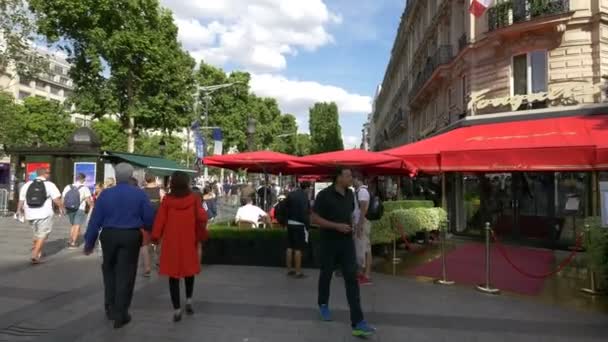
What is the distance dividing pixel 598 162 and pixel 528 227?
4482mm

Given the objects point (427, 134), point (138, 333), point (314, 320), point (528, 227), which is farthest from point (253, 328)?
point (427, 134)

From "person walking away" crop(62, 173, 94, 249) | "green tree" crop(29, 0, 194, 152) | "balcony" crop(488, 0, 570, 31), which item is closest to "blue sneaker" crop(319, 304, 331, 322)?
"person walking away" crop(62, 173, 94, 249)

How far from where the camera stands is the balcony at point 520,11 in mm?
15953

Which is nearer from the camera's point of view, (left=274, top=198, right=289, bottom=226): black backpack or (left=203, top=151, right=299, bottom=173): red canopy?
(left=274, top=198, right=289, bottom=226): black backpack

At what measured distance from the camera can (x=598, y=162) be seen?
9672 mm

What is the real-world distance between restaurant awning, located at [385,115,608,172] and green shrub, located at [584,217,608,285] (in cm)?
303

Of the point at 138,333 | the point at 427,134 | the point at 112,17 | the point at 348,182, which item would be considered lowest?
the point at 138,333

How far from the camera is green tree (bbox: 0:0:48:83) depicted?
21094 mm

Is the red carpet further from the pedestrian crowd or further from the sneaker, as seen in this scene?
the pedestrian crowd

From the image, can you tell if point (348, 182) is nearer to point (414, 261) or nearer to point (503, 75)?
point (414, 261)

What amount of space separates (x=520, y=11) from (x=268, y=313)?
15.0 m

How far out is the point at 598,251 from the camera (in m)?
6.80

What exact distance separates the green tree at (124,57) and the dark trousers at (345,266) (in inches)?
1019

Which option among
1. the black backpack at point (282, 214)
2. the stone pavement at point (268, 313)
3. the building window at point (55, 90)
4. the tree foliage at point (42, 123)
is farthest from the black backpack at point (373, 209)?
the building window at point (55, 90)
